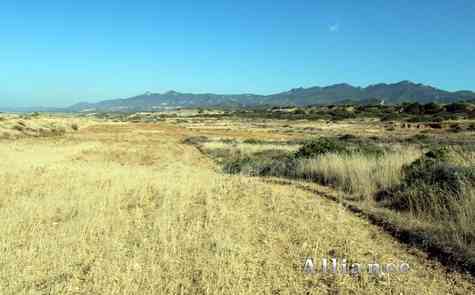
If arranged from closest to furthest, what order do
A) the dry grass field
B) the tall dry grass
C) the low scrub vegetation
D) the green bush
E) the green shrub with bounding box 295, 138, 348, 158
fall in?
the dry grass field < the low scrub vegetation < the green bush < the tall dry grass < the green shrub with bounding box 295, 138, 348, 158

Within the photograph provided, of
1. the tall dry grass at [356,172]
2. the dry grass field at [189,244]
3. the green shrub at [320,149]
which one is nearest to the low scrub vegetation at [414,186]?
the tall dry grass at [356,172]

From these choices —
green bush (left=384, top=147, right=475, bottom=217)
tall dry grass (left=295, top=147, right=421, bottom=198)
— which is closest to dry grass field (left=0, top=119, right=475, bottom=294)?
green bush (left=384, top=147, right=475, bottom=217)

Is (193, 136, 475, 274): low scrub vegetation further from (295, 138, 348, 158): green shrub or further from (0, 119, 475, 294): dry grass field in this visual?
(295, 138, 348, 158): green shrub

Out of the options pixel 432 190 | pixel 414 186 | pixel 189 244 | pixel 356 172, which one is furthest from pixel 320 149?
pixel 189 244

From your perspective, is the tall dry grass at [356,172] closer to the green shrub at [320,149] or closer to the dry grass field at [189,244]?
the dry grass field at [189,244]

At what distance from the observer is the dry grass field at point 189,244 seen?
3834 mm

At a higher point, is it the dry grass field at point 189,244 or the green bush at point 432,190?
the green bush at point 432,190

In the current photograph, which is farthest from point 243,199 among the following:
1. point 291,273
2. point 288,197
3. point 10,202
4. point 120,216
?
point 10,202

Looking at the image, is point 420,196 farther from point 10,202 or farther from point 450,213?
point 10,202

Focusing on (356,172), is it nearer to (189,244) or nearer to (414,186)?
(414,186)

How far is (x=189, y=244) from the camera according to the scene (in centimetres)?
497

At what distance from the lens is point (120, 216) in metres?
6.32

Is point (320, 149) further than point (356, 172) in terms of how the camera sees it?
Yes

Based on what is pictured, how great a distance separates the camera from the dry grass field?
3.83m
